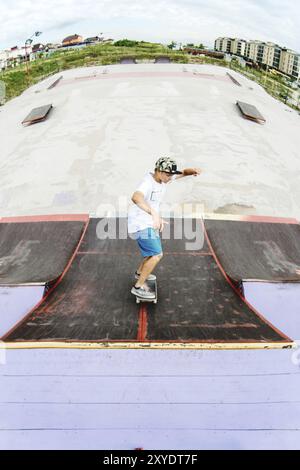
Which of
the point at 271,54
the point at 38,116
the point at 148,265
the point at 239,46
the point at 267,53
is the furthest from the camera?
the point at 239,46

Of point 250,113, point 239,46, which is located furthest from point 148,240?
point 239,46

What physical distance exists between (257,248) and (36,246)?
413 cm

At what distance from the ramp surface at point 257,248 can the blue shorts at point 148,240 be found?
1707 mm

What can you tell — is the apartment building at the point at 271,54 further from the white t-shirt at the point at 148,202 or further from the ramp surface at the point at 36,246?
the white t-shirt at the point at 148,202

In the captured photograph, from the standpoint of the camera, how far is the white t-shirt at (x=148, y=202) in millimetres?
4223

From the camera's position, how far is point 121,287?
5418 mm

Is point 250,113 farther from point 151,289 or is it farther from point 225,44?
point 225,44

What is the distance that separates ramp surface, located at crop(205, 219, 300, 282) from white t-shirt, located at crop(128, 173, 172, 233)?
6.54ft

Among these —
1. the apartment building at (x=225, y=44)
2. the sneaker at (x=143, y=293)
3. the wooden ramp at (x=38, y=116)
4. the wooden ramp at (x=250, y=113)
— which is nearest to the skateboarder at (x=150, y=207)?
the sneaker at (x=143, y=293)

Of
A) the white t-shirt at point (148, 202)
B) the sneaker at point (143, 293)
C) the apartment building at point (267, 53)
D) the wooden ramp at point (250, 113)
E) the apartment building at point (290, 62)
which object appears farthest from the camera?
the apartment building at point (267, 53)

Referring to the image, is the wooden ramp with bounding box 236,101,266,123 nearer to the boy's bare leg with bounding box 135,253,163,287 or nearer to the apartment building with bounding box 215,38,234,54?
the boy's bare leg with bounding box 135,253,163,287

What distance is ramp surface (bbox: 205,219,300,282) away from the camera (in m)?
6.17

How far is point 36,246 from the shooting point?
6.95m

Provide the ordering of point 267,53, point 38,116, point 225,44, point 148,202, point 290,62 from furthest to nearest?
point 225,44 < point 267,53 < point 290,62 < point 38,116 < point 148,202
